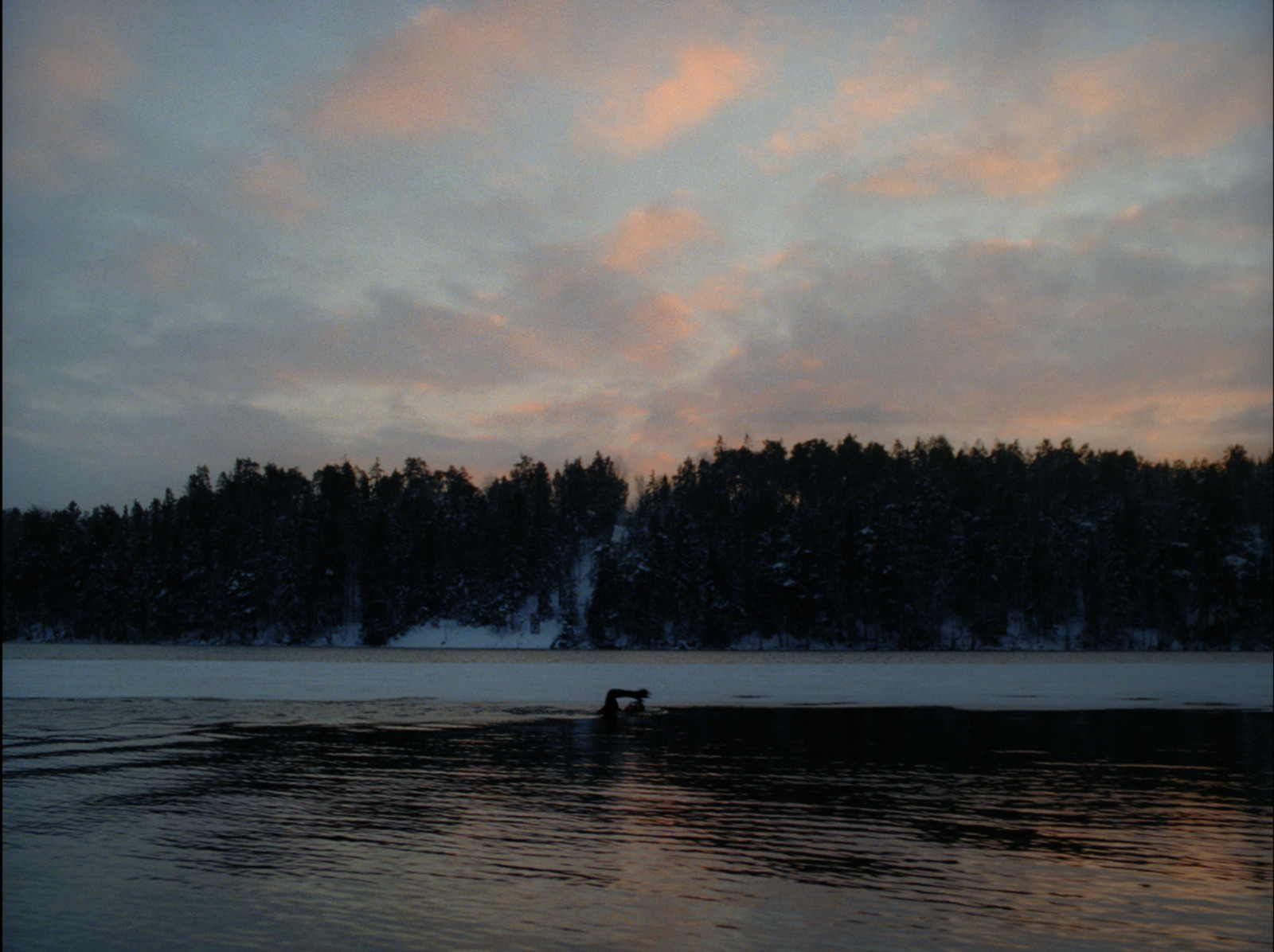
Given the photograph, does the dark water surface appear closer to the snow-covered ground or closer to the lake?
the lake

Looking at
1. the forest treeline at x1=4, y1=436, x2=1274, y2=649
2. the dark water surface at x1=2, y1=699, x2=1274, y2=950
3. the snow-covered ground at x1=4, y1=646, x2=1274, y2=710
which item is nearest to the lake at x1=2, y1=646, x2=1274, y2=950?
the dark water surface at x1=2, y1=699, x2=1274, y2=950

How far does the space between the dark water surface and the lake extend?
69 mm

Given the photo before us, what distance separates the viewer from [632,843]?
1655 centimetres

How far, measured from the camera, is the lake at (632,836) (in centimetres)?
1232

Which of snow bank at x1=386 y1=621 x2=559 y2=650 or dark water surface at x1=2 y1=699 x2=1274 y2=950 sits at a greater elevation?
dark water surface at x1=2 y1=699 x2=1274 y2=950

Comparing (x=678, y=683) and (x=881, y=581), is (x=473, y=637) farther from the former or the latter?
(x=678, y=683)

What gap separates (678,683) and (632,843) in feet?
157

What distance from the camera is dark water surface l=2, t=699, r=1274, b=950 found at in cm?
1227

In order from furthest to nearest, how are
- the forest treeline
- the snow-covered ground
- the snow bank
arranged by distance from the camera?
1. the snow bank
2. the forest treeline
3. the snow-covered ground

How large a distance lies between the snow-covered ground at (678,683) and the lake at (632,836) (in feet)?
45.2

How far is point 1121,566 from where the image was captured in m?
175

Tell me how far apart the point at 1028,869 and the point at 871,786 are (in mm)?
6971

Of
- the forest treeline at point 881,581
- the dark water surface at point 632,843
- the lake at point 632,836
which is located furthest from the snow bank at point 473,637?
the dark water surface at point 632,843

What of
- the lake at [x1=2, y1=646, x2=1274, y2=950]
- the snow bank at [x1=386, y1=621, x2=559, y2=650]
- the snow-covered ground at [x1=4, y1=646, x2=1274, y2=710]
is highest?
the lake at [x1=2, y1=646, x2=1274, y2=950]
